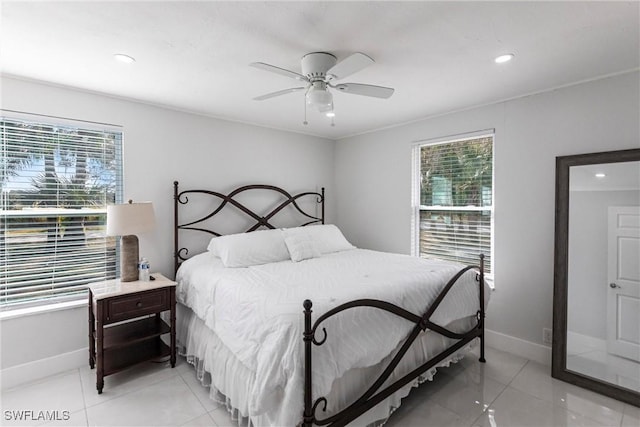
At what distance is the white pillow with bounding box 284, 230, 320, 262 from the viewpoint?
10.6 ft

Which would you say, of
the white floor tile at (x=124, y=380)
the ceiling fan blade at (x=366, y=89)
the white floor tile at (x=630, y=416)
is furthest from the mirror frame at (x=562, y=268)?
the white floor tile at (x=124, y=380)

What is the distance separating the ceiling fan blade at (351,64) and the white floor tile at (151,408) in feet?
8.07

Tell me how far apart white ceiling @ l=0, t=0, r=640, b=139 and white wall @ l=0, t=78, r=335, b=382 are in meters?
0.19

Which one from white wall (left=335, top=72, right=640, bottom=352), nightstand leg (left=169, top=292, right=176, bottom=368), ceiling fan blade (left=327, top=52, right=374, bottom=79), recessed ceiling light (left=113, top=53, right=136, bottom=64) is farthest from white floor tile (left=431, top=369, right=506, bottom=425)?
recessed ceiling light (left=113, top=53, right=136, bottom=64)

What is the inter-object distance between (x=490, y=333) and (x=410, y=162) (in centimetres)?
207

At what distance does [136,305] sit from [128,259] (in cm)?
45

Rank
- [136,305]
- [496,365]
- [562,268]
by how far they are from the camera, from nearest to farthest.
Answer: [136,305], [562,268], [496,365]

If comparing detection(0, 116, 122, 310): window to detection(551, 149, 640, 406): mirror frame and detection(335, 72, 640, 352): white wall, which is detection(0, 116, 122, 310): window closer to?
detection(335, 72, 640, 352): white wall

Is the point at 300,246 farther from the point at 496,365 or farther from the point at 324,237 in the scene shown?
the point at 496,365

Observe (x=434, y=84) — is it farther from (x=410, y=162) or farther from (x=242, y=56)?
(x=242, y=56)

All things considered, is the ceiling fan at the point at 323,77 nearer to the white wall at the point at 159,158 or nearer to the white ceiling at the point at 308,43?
the white ceiling at the point at 308,43

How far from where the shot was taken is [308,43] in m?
1.91

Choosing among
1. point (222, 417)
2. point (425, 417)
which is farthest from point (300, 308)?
point (425, 417)

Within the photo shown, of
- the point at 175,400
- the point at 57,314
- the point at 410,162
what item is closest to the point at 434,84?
the point at 410,162
